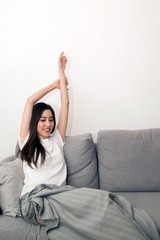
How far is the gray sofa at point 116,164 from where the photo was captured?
1.75 meters

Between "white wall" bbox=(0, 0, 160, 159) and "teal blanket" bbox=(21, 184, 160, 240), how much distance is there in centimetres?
87

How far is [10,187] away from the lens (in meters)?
1.58

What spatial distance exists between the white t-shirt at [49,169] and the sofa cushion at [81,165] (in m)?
0.07

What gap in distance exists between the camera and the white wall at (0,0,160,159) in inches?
80.7

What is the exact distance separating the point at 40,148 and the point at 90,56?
90cm

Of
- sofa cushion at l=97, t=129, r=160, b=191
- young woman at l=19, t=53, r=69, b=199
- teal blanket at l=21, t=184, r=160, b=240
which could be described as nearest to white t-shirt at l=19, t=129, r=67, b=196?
young woman at l=19, t=53, r=69, b=199

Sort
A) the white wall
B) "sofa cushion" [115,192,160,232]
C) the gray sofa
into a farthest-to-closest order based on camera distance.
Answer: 1. the white wall
2. the gray sofa
3. "sofa cushion" [115,192,160,232]

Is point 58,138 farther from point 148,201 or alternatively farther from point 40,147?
point 148,201

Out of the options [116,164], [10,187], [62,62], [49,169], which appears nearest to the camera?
[10,187]

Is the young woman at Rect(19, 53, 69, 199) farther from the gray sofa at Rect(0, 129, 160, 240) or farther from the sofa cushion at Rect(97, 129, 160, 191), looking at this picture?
the sofa cushion at Rect(97, 129, 160, 191)

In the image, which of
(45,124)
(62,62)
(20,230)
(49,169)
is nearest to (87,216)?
(20,230)

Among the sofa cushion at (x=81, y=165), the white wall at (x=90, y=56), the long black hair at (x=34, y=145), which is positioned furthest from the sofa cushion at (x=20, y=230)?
the white wall at (x=90, y=56)

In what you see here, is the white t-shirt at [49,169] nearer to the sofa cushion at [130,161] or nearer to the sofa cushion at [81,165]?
the sofa cushion at [81,165]

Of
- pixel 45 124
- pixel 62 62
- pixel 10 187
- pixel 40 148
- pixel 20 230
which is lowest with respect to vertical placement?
pixel 20 230
